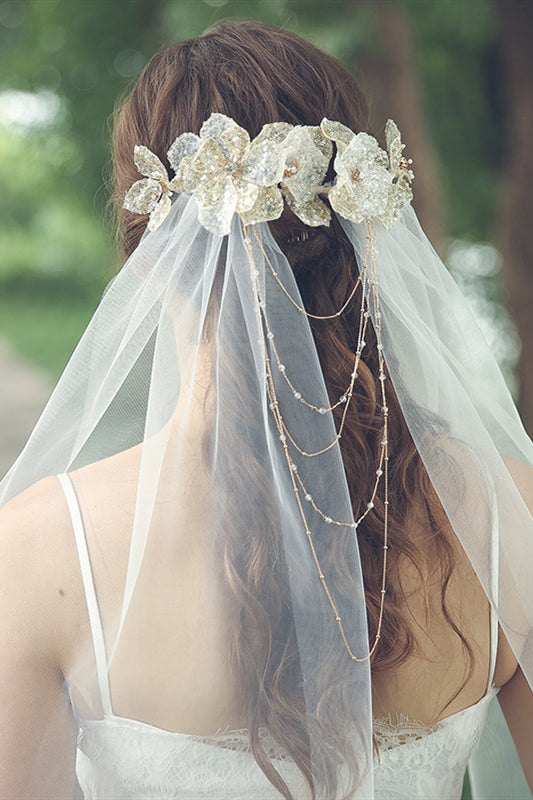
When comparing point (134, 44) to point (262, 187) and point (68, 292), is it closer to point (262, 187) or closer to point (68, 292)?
point (68, 292)

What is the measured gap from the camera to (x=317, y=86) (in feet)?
2.99

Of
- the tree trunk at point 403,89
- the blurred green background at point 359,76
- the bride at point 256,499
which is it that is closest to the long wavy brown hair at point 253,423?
the bride at point 256,499

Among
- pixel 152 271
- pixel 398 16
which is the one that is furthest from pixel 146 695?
pixel 398 16

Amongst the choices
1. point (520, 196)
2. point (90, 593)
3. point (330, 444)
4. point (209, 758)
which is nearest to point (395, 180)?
point (330, 444)

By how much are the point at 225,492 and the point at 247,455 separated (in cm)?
5

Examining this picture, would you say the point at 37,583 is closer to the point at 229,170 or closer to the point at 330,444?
the point at 330,444

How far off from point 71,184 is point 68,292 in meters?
1.19

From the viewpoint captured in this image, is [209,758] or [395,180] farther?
[395,180]

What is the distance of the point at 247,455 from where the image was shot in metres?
0.88

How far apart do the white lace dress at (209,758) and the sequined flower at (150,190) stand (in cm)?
31

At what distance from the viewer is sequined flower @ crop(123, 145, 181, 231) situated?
35.7 inches

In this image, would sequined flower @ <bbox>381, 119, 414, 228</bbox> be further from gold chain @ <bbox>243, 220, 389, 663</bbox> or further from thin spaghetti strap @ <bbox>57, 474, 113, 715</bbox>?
thin spaghetti strap @ <bbox>57, 474, 113, 715</bbox>

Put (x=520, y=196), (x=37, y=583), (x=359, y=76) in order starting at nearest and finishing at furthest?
(x=37, y=583), (x=359, y=76), (x=520, y=196)

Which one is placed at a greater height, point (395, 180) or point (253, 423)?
point (395, 180)
